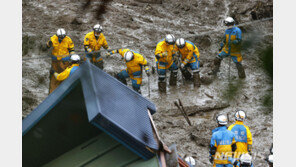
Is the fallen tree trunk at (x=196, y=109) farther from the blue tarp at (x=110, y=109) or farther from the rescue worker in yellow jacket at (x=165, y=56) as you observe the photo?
the blue tarp at (x=110, y=109)

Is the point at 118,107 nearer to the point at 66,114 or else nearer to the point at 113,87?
the point at 113,87

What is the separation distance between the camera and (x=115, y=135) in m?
4.32

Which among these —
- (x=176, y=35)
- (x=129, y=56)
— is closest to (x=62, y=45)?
(x=129, y=56)

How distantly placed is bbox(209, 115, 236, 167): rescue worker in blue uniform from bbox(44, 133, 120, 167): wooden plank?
7.41 feet

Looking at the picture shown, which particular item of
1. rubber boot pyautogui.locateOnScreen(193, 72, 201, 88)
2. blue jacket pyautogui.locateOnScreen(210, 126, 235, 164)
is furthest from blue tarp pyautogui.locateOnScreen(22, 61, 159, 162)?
rubber boot pyautogui.locateOnScreen(193, 72, 201, 88)

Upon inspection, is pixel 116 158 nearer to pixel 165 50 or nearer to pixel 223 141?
pixel 223 141

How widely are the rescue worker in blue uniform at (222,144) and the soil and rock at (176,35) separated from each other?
1.91 ft

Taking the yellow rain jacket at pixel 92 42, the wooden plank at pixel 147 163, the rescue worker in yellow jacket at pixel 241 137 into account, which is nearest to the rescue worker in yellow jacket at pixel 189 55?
the yellow rain jacket at pixel 92 42

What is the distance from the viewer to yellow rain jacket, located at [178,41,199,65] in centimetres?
1035

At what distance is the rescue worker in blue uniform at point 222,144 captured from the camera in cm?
671

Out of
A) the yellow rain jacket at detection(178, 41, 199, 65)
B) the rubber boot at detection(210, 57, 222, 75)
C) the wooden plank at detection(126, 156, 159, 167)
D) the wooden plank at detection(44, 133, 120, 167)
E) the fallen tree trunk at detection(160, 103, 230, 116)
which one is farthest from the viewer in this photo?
the rubber boot at detection(210, 57, 222, 75)

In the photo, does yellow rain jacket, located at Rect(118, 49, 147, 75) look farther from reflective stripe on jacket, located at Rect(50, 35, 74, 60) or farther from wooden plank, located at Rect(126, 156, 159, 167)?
wooden plank, located at Rect(126, 156, 159, 167)

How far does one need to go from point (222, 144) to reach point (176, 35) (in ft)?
28.2

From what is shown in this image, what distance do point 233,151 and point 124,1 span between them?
11.0m
